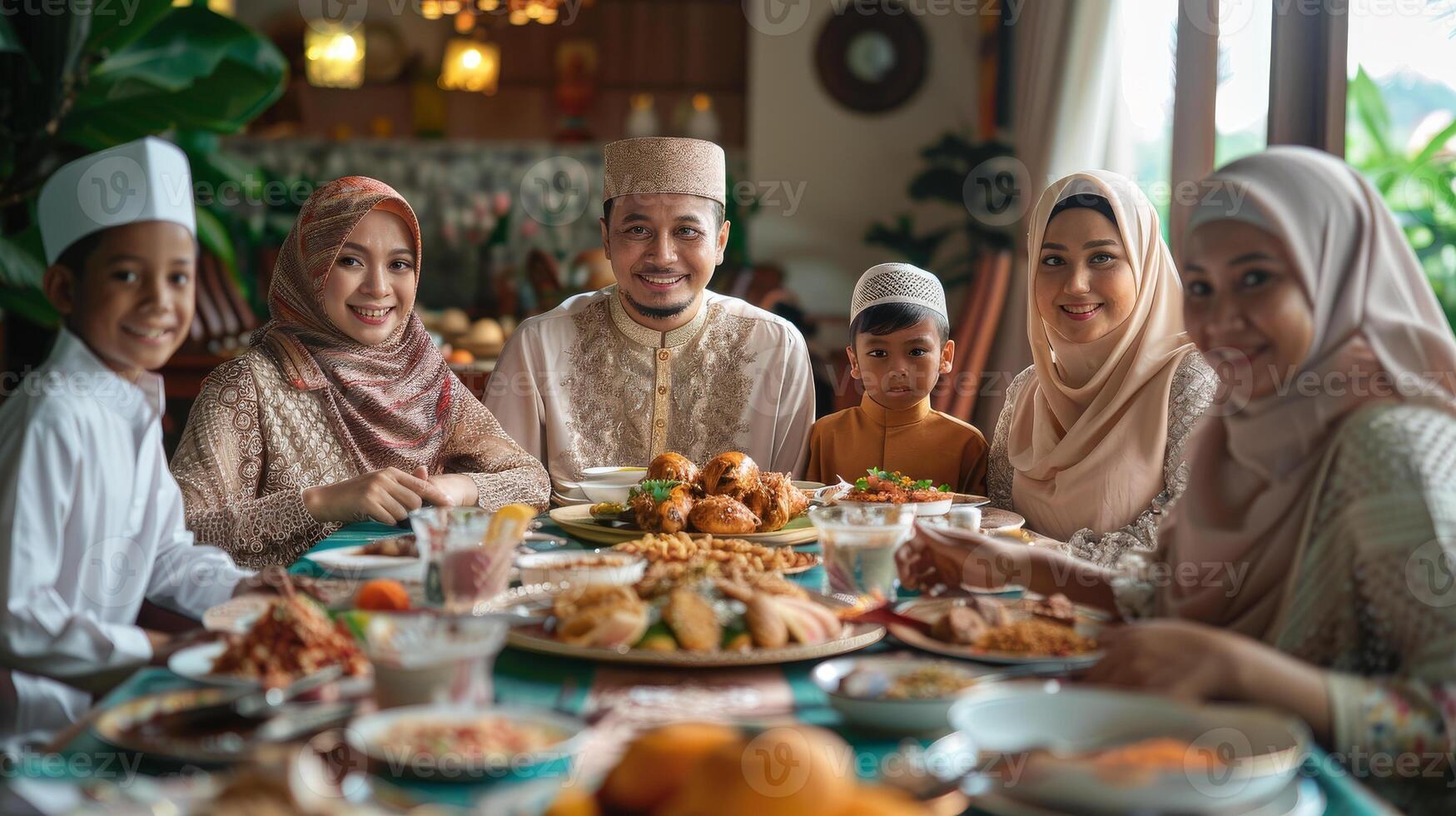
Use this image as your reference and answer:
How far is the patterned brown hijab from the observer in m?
2.81

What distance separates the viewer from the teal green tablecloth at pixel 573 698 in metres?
1.04

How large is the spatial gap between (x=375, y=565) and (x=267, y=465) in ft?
3.62

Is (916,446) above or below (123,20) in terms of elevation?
below

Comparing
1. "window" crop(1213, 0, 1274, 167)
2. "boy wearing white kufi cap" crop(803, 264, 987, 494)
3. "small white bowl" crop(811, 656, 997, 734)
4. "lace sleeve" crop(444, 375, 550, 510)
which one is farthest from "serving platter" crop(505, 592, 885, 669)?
"window" crop(1213, 0, 1274, 167)

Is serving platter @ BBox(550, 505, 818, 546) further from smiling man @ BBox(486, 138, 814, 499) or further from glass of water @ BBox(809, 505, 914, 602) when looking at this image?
smiling man @ BBox(486, 138, 814, 499)

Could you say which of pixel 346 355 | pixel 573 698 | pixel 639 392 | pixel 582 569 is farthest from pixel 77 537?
pixel 639 392

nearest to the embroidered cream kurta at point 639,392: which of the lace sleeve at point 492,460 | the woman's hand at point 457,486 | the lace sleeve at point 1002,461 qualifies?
the lace sleeve at point 492,460

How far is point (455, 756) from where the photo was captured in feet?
3.24

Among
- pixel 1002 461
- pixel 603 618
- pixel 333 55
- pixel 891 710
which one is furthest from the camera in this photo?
pixel 333 55

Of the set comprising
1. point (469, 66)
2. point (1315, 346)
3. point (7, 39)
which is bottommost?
point (1315, 346)

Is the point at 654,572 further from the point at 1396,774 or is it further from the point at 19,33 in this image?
Result: the point at 19,33

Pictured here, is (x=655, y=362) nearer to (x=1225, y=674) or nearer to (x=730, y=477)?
(x=730, y=477)

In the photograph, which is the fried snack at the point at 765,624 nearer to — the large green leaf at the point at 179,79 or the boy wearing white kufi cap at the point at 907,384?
the boy wearing white kufi cap at the point at 907,384

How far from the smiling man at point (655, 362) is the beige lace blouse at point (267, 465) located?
2.08ft
